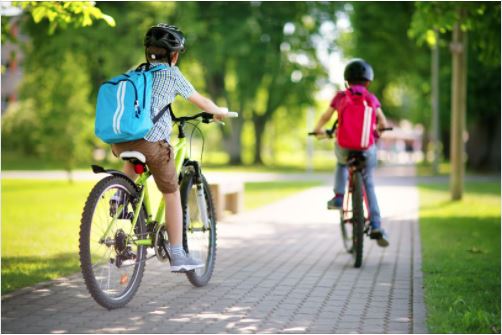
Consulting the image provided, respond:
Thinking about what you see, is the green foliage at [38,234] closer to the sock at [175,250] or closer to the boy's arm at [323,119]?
the sock at [175,250]

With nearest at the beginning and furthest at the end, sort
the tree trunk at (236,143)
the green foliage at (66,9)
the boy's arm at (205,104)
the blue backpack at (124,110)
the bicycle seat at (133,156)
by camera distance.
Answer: the blue backpack at (124,110) < the bicycle seat at (133,156) < the boy's arm at (205,104) < the green foliage at (66,9) < the tree trunk at (236,143)

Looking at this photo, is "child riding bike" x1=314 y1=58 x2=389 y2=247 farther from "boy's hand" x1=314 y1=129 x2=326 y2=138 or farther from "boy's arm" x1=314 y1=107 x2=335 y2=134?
"boy's hand" x1=314 y1=129 x2=326 y2=138

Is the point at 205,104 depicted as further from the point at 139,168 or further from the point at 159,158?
the point at 139,168

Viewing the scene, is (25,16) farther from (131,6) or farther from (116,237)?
(116,237)

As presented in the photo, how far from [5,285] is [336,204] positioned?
133 inches

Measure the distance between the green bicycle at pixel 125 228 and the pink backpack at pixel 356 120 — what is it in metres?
1.88

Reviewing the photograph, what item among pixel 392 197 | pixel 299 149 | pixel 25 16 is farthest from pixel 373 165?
pixel 299 149

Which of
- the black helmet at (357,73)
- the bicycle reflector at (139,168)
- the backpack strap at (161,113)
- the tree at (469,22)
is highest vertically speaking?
the tree at (469,22)

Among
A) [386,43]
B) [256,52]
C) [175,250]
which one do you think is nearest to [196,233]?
[175,250]

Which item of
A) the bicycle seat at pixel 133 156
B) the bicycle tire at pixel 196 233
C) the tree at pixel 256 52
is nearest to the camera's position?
the bicycle seat at pixel 133 156

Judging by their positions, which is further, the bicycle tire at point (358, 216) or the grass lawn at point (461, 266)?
the bicycle tire at point (358, 216)

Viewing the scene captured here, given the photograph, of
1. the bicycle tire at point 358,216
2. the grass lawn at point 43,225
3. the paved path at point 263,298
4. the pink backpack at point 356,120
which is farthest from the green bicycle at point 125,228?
the pink backpack at point 356,120

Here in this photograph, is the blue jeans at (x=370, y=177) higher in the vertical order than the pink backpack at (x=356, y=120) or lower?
lower

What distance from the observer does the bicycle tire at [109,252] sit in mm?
5457
